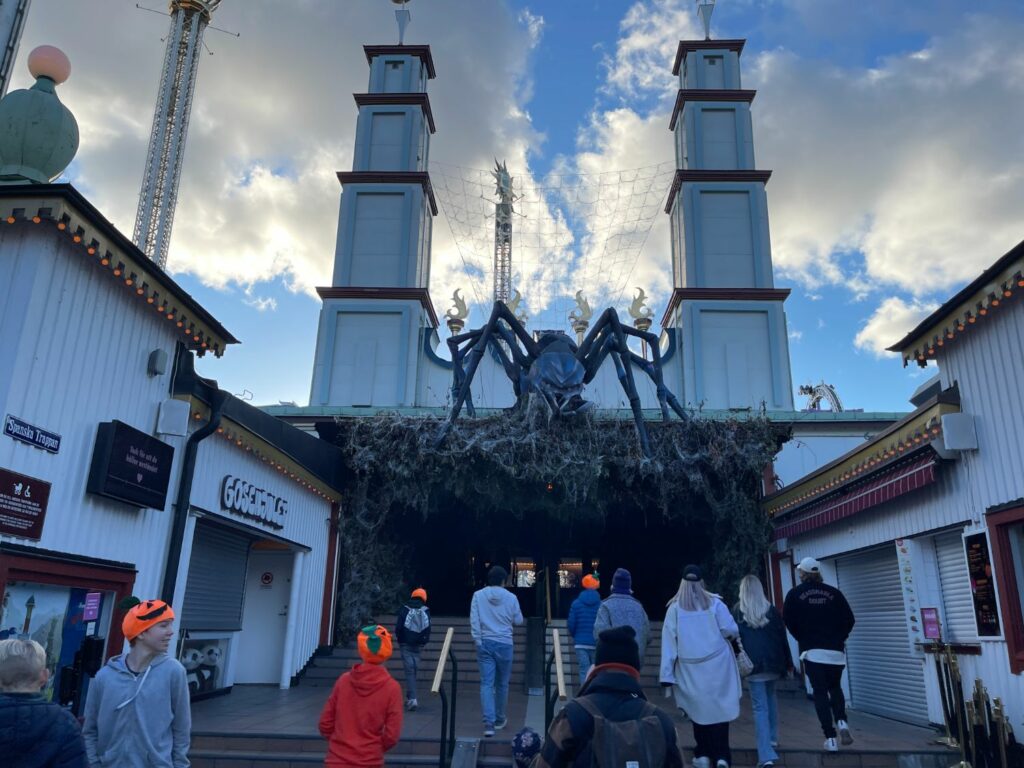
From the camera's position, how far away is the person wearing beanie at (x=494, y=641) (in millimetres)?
7340

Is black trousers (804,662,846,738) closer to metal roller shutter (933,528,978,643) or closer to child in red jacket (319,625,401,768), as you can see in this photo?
metal roller shutter (933,528,978,643)

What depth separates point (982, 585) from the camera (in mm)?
7059

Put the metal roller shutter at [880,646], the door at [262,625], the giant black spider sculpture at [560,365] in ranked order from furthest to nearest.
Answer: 1. the giant black spider sculpture at [560,365]
2. the door at [262,625]
3. the metal roller shutter at [880,646]

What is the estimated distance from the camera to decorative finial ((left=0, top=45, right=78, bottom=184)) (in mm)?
6879

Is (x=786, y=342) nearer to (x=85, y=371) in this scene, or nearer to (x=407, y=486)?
(x=407, y=486)

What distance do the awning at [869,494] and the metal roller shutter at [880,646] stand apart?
24.0 inches

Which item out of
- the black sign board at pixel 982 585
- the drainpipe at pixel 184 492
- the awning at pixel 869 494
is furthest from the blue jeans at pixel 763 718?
the drainpipe at pixel 184 492

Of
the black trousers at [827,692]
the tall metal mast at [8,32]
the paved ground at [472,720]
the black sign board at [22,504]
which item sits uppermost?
the tall metal mast at [8,32]

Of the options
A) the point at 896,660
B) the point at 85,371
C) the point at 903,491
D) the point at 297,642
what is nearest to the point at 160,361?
the point at 85,371

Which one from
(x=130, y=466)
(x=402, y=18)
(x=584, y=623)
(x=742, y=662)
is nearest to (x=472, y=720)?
(x=584, y=623)

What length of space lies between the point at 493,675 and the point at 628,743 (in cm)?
514

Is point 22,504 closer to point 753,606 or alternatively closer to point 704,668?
point 704,668

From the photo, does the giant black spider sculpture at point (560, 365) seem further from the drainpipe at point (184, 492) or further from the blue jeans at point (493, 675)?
the blue jeans at point (493, 675)

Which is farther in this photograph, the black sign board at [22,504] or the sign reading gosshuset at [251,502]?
the sign reading gosshuset at [251,502]
